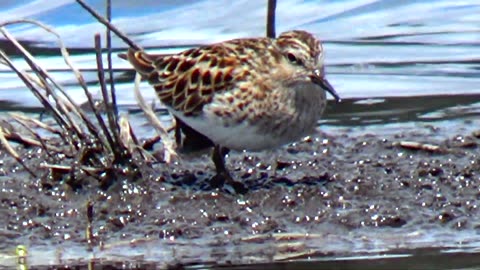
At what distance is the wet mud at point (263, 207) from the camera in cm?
740

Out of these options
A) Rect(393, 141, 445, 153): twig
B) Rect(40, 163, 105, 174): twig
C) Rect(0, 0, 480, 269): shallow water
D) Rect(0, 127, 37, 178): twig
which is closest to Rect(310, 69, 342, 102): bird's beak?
Rect(0, 0, 480, 269): shallow water

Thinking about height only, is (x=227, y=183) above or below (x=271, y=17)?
below

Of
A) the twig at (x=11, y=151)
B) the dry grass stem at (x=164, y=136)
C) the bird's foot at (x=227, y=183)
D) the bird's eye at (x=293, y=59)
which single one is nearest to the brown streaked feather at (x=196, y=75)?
the dry grass stem at (x=164, y=136)

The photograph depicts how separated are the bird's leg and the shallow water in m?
0.63

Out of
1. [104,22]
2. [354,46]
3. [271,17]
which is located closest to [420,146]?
[271,17]

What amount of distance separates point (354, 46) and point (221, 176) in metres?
4.91

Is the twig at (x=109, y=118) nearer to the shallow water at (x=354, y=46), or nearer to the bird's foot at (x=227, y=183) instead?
the bird's foot at (x=227, y=183)

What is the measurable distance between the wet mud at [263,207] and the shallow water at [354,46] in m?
0.14

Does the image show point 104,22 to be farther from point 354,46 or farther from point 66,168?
point 354,46

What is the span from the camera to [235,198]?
814 centimetres

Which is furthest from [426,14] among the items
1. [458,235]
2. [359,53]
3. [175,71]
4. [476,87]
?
[458,235]

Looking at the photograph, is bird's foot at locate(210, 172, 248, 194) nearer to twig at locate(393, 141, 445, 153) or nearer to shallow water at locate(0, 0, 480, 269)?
shallow water at locate(0, 0, 480, 269)

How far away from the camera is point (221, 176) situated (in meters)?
8.29

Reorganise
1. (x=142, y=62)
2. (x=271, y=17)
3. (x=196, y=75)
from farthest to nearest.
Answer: (x=271, y=17)
(x=142, y=62)
(x=196, y=75)
